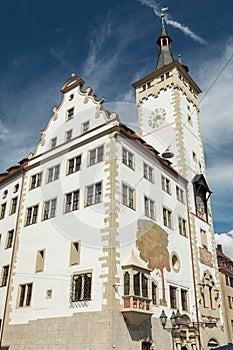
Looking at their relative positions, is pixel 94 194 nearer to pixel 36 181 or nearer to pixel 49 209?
pixel 49 209

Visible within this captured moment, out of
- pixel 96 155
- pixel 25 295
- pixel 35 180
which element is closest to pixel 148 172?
pixel 96 155

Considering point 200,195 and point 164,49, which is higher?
point 164,49

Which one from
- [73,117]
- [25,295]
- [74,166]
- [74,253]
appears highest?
[73,117]

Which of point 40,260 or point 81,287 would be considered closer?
point 81,287

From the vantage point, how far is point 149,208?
28.4 m

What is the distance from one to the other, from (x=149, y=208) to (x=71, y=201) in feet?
20.4

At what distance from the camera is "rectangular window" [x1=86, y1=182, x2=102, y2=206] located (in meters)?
25.5

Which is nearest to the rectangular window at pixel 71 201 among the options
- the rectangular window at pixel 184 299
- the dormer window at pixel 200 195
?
the rectangular window at pixel 184 299

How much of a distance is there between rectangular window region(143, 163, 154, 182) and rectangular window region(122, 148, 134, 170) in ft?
5.81

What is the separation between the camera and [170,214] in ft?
103

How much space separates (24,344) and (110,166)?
14.0 metres

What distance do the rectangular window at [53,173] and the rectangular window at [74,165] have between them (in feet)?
4.45

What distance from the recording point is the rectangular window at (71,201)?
1057 inches

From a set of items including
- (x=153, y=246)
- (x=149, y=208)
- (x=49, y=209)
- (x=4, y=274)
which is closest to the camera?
(x=153, y=246)
